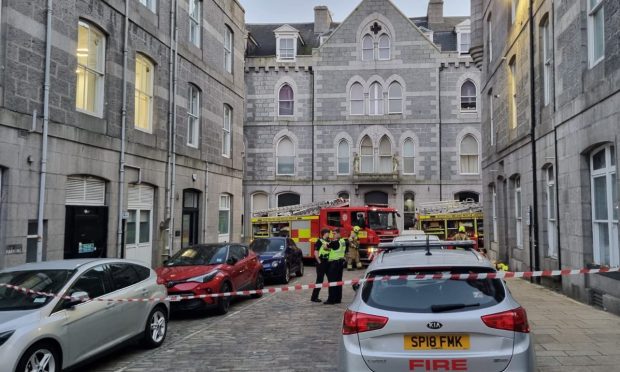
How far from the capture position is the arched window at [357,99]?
32.6 metres

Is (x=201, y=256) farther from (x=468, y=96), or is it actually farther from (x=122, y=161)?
(x=468, y=96)

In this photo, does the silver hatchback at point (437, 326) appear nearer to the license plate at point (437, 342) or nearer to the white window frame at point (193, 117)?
the license plate at point (437, 342)

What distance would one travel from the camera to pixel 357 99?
3259 cm

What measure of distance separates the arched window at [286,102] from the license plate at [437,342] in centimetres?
2948

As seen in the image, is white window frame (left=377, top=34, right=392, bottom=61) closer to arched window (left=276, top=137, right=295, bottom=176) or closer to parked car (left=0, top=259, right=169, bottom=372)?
arched window (left=276, top=137, right=295, bottom=176)

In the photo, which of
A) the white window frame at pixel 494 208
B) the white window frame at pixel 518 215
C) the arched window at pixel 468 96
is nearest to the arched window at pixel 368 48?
the arched window at pixel 468 96

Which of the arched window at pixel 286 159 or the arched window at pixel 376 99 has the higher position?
the arched window at pixel 376 99

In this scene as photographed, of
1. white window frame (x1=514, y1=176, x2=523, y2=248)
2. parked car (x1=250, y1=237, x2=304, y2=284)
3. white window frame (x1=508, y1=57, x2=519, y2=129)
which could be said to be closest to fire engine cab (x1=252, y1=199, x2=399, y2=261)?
parked car (x1=250, y1=237, x2=304, y2=284)

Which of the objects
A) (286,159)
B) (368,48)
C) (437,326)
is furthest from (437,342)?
(368,48)

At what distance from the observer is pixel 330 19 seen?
37406mm

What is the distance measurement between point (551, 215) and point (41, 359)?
12759mm

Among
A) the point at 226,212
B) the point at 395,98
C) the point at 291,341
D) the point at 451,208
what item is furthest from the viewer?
the point at 395,98

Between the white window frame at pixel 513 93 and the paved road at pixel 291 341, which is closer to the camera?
the paved road at pixel 291 341

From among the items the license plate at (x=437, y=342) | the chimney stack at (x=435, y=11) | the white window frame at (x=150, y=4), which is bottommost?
the license plate at (x=437, y=342)
